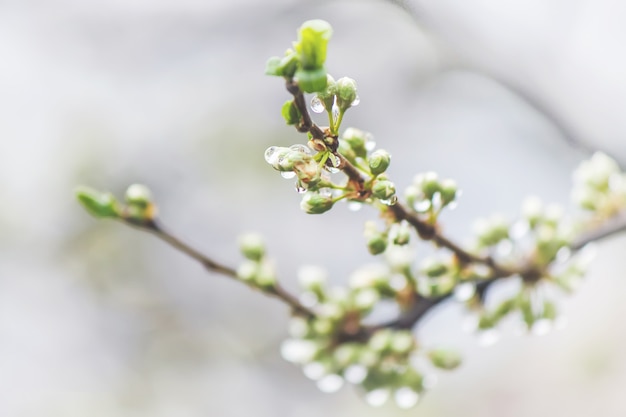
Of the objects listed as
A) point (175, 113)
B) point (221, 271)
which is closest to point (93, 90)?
point (175, 113)

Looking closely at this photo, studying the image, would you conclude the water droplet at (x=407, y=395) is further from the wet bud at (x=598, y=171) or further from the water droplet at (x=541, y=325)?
the wet bud at (x=598, y=171)

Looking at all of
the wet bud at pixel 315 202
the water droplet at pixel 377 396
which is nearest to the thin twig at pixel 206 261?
the water droplet at pixel 377 396

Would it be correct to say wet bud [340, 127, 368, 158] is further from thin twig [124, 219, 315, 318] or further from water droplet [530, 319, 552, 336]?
water droplet [530, 319, 552, 336]

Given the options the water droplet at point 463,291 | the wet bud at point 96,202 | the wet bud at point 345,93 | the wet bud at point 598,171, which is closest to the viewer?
the wet bud at point 345,93

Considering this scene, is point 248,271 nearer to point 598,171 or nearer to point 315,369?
point 315,369

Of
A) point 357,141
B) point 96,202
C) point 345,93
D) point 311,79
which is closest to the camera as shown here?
point 311,79

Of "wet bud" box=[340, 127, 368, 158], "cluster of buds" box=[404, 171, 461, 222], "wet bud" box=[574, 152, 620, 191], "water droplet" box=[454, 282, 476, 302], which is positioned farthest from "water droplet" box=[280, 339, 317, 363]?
"wet bud" box=[574, 152, 620, 191]

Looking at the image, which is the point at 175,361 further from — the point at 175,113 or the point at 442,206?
the point at 442,206

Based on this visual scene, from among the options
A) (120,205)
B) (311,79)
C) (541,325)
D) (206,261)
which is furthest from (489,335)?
(311,79)
